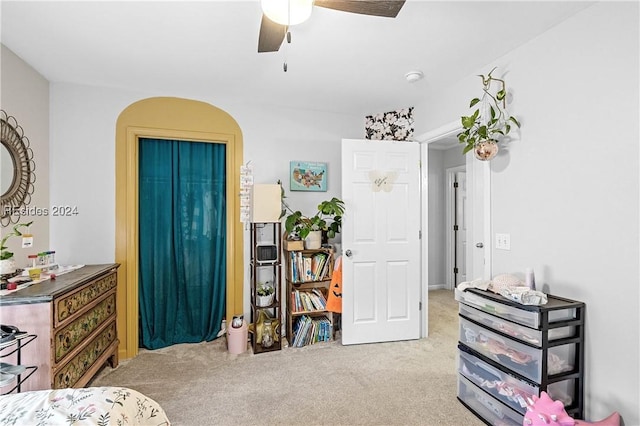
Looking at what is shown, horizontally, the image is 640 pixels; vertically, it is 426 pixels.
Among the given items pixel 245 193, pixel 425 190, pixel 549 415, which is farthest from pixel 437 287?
→ pixel 549 415

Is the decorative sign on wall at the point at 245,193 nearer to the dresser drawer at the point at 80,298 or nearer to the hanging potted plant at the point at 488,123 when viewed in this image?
the dresser drawer at the point at 80,298

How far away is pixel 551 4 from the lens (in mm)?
1708

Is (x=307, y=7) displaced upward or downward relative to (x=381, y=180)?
upward

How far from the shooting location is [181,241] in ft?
10.2

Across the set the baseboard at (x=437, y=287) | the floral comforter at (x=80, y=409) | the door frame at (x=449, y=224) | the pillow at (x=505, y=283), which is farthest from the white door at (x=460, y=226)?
the floral comforter at (x=80, y=409)

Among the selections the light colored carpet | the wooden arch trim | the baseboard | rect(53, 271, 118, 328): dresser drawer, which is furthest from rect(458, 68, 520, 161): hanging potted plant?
the baseboard

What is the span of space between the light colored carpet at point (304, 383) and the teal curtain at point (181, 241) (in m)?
0.27

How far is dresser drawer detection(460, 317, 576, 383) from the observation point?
5.57ft

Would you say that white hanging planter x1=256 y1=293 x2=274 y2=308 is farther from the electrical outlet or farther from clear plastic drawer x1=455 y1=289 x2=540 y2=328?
the electrical outlet

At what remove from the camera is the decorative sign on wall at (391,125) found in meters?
3.33

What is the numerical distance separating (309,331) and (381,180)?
1627 mm

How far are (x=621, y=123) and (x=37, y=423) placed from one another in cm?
265

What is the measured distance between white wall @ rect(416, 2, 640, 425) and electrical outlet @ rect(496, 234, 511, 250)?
0.14 ft

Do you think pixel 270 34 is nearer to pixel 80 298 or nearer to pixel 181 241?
pixel 80 298
